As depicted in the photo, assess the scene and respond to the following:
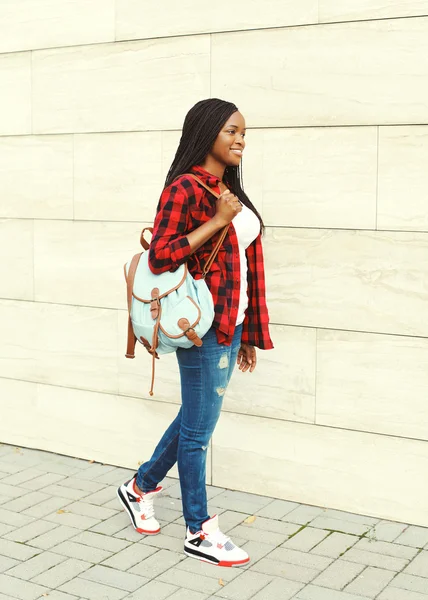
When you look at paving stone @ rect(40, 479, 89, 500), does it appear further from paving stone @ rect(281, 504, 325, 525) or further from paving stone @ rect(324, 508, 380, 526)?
paving stone @ rect(324, 508, 380, 526)

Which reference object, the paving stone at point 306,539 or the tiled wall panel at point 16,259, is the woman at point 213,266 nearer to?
the paving stone at point 306,539

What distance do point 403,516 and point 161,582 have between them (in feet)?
4.77

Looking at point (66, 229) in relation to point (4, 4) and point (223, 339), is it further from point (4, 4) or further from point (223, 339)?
point (223, 339)

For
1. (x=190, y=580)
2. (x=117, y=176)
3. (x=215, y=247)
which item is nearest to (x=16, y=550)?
(x=190, y=580)

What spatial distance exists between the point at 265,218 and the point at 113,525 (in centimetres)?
185

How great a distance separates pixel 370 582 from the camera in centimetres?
433

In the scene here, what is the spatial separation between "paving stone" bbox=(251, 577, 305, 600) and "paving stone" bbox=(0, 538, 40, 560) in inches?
45.7

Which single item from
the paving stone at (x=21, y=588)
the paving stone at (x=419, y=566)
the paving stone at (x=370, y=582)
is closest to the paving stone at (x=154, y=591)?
the paving stone at (x=21, y=588)

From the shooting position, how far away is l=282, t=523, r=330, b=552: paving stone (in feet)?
15.6

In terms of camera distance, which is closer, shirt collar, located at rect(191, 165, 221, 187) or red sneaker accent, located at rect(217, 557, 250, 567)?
shirt collar, located at rect(191, 165, 221, 187)

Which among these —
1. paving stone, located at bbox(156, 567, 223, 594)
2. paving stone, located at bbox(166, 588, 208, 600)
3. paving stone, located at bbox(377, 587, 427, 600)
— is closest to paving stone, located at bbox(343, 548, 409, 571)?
paving stone, located at bbox(377, 587, 427, 600)

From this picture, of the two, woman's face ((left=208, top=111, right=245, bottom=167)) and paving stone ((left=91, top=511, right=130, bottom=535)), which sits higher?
woman's face ((left=208, top=111, right=245, bottom=167))

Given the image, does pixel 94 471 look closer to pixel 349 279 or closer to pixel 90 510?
pixel 90 510

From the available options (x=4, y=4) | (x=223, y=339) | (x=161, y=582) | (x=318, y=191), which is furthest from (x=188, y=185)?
(x=4, y=4)
